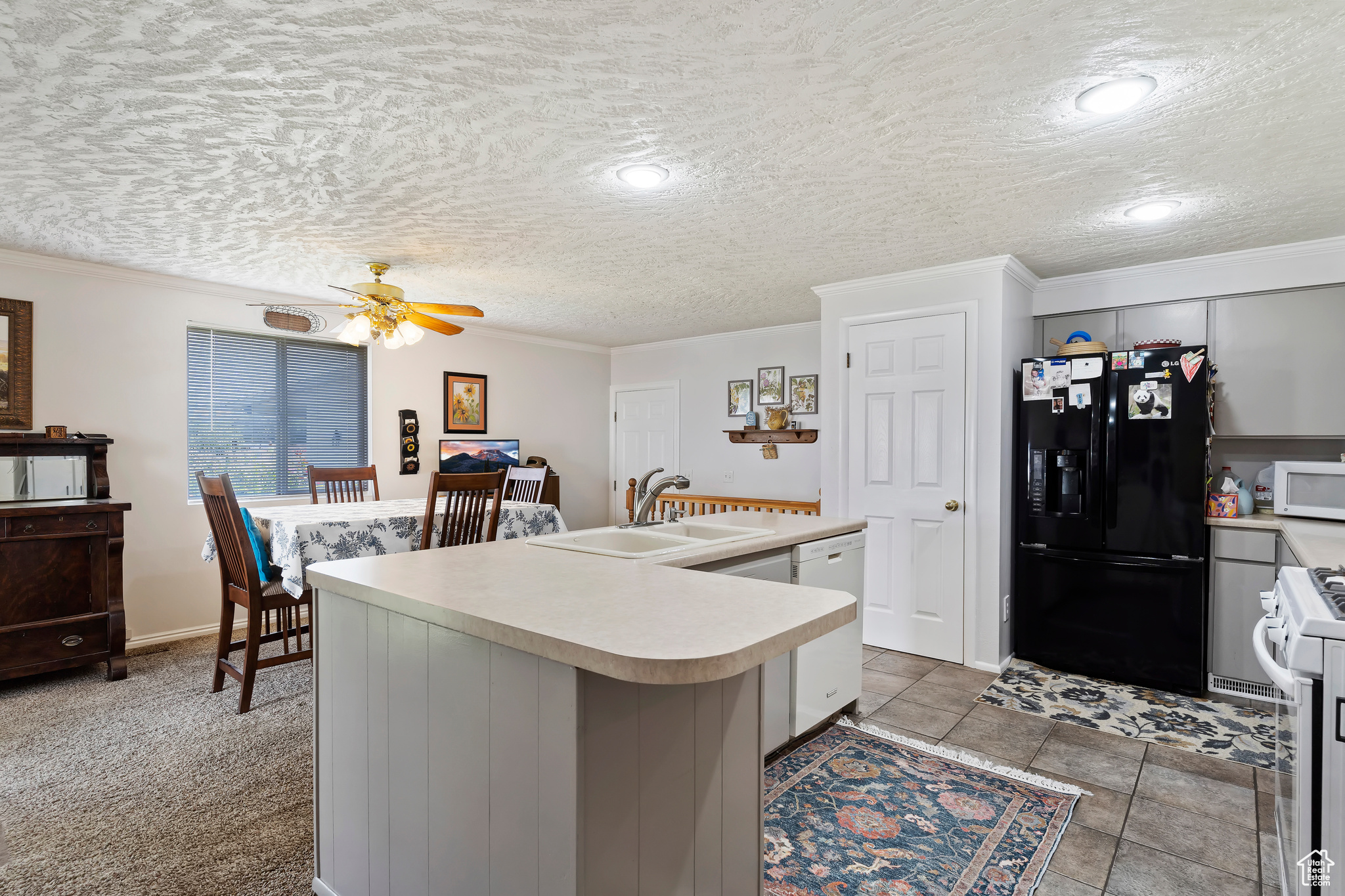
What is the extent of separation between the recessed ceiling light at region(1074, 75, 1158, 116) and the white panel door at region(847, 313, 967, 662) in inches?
67.4

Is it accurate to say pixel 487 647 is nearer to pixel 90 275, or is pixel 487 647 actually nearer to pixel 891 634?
pixel 891 634

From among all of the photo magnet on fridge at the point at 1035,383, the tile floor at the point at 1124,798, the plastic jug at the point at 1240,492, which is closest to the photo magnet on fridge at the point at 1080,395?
the photo magnet on fridge at the point at 1035,383

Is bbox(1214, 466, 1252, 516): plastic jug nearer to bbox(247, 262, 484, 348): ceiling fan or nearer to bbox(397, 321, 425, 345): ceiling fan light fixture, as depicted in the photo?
bbox(247, 262, 484, 348): ceiling fan

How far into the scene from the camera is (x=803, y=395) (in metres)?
5.38

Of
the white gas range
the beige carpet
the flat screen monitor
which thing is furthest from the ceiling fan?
the white gas range

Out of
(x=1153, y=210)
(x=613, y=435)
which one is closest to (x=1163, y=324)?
A: (x=1153, y=210)

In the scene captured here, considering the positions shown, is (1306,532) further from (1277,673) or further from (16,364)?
(16,364)

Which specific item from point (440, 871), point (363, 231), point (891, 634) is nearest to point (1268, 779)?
point (891, 634)

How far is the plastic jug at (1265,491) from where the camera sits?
3.38 m

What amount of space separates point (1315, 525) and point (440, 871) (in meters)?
3.69

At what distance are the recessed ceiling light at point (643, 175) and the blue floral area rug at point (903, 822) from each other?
86.9 inches

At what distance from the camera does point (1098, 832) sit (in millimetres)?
1999

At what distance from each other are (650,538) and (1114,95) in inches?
77.0

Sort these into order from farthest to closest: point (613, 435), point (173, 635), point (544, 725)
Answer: point (613, 435)
point (173, 635)
point (544, 725)
